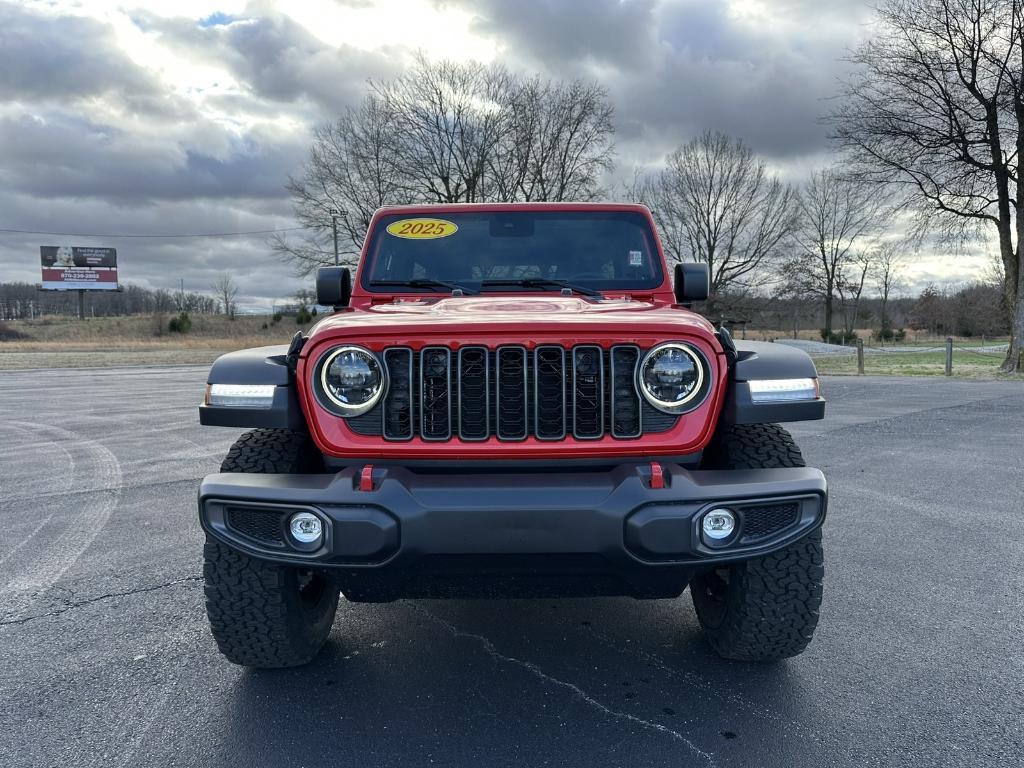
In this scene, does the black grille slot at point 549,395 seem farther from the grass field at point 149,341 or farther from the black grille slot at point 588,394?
the grass field at point 149,341

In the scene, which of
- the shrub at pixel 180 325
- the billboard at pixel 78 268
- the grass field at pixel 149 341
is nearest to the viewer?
the grass field at pixel 149 341

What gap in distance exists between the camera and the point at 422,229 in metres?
3.58

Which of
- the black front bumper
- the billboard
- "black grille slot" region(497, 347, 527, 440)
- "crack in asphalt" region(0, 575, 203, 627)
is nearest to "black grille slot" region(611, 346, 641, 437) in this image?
the black front bumper

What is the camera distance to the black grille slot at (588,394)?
7.11 ft

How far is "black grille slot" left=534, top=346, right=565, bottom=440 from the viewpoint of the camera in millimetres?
2168

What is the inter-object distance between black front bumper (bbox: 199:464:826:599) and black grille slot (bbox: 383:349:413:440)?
0.14 meters

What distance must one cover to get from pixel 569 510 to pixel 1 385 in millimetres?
17734

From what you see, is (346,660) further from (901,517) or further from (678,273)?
(901,517)

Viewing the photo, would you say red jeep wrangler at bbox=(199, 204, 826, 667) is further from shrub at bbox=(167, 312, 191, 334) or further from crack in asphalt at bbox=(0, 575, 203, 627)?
shrub at bbox=(167, 312, 191, 334)

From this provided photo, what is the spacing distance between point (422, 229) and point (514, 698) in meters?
2.28

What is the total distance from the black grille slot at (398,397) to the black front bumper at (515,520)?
142 millimetres

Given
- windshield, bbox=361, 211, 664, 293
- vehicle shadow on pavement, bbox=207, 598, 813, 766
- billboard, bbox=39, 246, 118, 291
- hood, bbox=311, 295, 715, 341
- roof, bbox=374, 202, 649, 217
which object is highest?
billboard, bbox=39, 246, 118, 291

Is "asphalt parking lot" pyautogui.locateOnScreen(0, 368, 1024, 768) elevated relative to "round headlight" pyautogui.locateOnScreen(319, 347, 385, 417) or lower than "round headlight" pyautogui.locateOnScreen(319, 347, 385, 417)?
lower

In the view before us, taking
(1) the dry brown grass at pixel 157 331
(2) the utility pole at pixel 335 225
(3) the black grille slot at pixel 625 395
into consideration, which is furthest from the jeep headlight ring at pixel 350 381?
(1) the dry brown grass at pixel 157 331
